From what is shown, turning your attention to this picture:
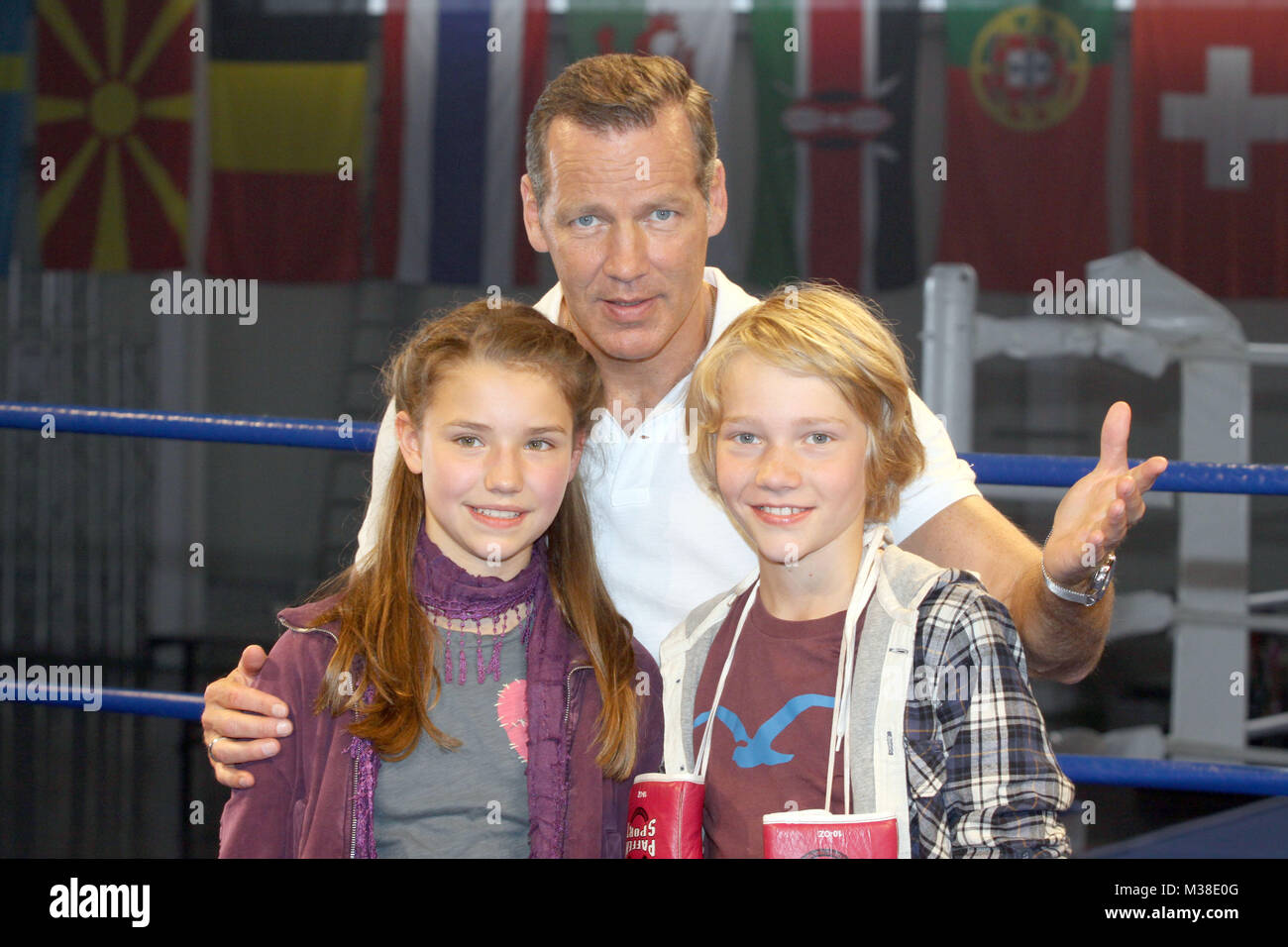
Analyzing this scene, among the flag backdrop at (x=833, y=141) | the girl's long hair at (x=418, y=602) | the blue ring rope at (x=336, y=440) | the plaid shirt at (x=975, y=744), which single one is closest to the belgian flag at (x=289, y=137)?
the flag backdrop at (x=833, y=141)

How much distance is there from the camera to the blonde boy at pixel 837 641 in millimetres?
1089

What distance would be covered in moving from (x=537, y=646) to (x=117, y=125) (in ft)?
15.9

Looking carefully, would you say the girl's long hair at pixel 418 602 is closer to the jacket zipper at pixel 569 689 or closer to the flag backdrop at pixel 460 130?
the jacket zipper at pixel 569 689

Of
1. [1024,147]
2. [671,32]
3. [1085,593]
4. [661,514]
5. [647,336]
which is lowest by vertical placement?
[1085,593]

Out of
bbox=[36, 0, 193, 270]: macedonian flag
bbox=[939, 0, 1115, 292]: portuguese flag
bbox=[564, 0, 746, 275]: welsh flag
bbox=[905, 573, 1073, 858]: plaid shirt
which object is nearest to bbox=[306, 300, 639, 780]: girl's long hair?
bbox=[905, 573, 1073, 858]: plaid shirt

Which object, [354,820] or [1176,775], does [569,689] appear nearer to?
[354,820]

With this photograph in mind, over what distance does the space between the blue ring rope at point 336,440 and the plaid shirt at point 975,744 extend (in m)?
0.39

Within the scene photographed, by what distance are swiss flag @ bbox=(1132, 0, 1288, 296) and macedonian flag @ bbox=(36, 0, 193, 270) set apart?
403 centimetres

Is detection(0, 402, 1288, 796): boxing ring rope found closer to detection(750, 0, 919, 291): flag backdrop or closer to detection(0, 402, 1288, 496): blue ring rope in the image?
detection(0, 402, 1288, 496): blue ring rope

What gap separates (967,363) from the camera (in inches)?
122

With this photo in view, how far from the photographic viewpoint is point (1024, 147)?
4941mm

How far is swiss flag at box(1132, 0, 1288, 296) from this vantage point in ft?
16.0

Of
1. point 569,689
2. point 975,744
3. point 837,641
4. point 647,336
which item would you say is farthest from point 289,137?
point 975,744
